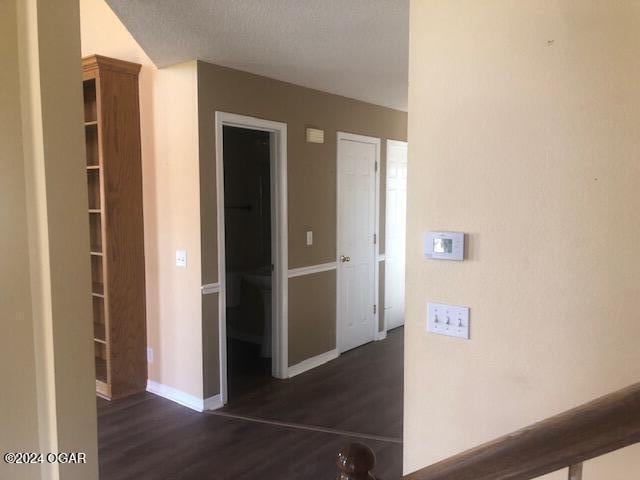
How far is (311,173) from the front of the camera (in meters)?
4.29

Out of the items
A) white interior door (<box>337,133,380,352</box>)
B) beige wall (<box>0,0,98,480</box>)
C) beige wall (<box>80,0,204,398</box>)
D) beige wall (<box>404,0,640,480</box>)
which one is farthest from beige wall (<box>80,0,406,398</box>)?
beige wall (<box>404,0,640,480</box>)

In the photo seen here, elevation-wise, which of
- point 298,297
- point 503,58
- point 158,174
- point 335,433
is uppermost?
point 503,58

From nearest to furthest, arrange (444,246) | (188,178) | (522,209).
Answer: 1. (522,209)
2. (444,246)
3. (188,178)

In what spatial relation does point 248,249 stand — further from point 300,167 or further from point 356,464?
point 356,464

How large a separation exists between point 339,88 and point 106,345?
2.81 meters

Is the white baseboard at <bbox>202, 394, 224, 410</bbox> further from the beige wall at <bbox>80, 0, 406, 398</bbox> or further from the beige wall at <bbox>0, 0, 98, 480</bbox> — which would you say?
the beige wall at <bbox>0, 0, 98, 480</bbox>

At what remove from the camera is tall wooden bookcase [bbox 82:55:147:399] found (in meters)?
3.60

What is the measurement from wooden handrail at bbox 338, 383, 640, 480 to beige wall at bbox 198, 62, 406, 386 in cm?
288

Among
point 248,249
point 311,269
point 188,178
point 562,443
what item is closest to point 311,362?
point 311,269

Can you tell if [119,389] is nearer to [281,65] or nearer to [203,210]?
[203,210]

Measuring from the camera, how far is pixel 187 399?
3.60m

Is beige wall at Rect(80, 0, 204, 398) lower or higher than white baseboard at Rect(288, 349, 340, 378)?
higher

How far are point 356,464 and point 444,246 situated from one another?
110 centimetres

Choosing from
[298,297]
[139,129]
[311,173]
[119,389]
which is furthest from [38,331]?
[311,173]
